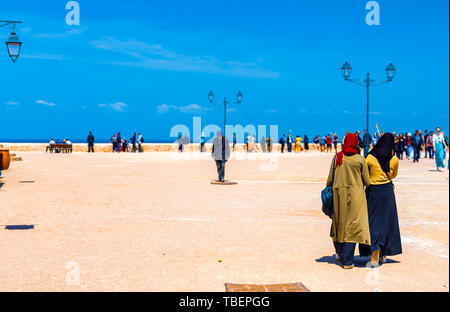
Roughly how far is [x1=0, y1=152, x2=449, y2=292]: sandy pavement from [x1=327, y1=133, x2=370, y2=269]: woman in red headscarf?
303 millimetres

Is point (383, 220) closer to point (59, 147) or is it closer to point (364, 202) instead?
point (364, 202)

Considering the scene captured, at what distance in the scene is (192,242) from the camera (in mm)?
8133

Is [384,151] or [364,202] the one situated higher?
[384,151]

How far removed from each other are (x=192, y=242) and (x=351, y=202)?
2496mm

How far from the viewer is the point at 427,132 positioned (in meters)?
39.2

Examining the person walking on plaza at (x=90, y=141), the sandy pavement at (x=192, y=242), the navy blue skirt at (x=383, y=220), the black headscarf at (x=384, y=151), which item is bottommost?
the sandy pavement at (x=192, y=242)

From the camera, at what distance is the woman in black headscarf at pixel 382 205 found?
6781mm

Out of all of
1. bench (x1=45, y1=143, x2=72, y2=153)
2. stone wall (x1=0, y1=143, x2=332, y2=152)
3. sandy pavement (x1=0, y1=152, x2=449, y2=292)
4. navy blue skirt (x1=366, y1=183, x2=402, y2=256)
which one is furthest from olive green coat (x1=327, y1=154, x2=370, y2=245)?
stone wall (x1=0, y1=143, x2=332, y2=152)

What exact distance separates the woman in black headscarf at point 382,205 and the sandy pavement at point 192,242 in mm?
272

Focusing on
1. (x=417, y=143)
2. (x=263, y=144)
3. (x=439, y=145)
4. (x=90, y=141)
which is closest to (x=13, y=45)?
(x=439, y=145)

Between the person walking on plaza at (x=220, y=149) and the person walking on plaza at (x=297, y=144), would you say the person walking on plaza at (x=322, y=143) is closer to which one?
the person walking on plaza at (x=297, y=144)

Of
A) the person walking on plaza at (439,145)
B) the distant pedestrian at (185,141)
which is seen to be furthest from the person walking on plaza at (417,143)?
the distant pedestrian at (185,141)

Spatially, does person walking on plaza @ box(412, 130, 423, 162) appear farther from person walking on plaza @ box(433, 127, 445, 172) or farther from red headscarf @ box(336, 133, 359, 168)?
red headscarf @ box(336, 133, 359, 168)
